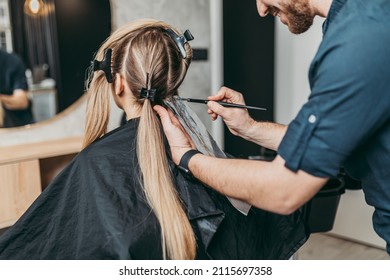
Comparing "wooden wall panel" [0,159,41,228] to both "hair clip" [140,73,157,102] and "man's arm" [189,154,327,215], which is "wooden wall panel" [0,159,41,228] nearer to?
"hair clip" [140,73,157,102]

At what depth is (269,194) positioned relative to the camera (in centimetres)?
93

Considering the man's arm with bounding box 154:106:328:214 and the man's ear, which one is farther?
the man's ear

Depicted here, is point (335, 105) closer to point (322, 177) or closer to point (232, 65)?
point (322, 177)

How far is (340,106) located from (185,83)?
1791mm

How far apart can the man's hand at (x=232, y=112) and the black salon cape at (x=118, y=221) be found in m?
0.25

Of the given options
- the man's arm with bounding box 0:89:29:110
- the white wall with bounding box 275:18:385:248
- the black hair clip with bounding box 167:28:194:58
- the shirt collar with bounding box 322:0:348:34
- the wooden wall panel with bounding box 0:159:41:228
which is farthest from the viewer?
the white wall with bounding box 275:18:385:248

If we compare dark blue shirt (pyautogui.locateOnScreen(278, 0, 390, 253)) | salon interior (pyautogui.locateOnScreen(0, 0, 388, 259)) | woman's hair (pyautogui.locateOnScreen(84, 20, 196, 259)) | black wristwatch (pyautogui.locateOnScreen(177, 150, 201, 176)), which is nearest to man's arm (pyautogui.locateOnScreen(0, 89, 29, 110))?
salon interior (pyautogui.locateOnScreen(0, 0, 388, 259))

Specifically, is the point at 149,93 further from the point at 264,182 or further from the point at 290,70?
the point at 290,70

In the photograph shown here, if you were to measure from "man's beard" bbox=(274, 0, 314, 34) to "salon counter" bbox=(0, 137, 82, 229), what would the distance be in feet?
4.32

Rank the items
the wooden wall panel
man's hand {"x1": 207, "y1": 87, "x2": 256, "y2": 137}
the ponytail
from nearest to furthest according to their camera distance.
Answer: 1. the ponytail
2. man's hand {"x1": 207, "y1": 87, "x2": 256, "y2": 137}
3. the wooden wall panel

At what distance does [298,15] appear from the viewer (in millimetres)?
1105

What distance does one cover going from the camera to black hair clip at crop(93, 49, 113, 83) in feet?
3.98

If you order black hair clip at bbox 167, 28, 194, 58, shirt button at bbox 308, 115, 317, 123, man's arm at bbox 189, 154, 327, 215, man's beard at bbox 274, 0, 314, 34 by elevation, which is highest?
man's beard at bbox 274, 0, 314, 34

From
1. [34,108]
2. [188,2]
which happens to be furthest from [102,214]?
[188,2]
